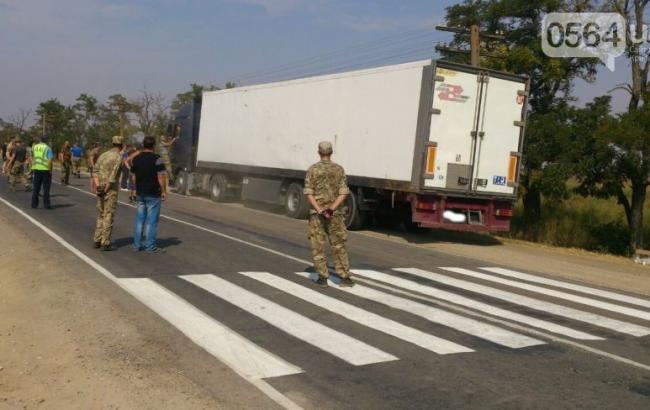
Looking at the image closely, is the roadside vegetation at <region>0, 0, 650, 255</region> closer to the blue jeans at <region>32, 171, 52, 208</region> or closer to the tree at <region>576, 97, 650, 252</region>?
the tree at <region>576, 97, 650, 252</region>

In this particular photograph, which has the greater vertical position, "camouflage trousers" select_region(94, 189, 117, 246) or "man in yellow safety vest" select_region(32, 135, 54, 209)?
"man in yellow safety vest" select_region(32, 135, 54, 209)

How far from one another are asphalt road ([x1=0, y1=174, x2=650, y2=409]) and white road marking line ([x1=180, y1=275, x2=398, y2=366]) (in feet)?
0.06

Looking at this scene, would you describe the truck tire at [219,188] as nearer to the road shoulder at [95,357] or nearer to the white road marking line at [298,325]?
the white road marking line at [298,325]

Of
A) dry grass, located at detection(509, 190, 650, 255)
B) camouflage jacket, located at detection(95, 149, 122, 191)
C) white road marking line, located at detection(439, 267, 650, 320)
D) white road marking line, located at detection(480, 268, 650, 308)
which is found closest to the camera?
white road marking line, located at detection(439, 267, 650, 320)

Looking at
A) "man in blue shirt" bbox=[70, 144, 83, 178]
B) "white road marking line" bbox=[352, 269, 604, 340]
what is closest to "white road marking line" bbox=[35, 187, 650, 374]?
"white road marking line" bbox=[352, 269, 604, 340]

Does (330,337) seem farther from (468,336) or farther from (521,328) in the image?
(521,328)

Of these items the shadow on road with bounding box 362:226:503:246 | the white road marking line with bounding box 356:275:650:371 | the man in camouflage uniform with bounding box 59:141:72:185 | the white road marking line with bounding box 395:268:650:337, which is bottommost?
the white road marking line with bounding box 356:275:650:371

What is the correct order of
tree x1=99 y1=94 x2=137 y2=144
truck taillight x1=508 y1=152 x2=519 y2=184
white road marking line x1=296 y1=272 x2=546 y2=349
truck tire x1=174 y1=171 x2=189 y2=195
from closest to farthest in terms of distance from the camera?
white road marking line x1=296 y1=272 x2=546 y2=349, truck taillight x1=508 y1=152 x2=519 y2=184, truck tire x1=174 y1=171 x2=189 y2=195, tree x1=99 y1=94 x2=137 y2=144

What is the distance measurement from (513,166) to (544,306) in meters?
7.17

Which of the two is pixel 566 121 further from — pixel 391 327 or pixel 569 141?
pixel 391 327

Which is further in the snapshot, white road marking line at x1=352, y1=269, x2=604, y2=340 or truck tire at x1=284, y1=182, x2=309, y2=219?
truck tire at x1=284, y1=182, x2=309, y2=219

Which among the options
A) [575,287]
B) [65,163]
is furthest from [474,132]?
[65,163]

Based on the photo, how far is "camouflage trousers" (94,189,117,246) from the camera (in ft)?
32.3

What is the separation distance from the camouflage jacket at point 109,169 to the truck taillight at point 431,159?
6.25 m
